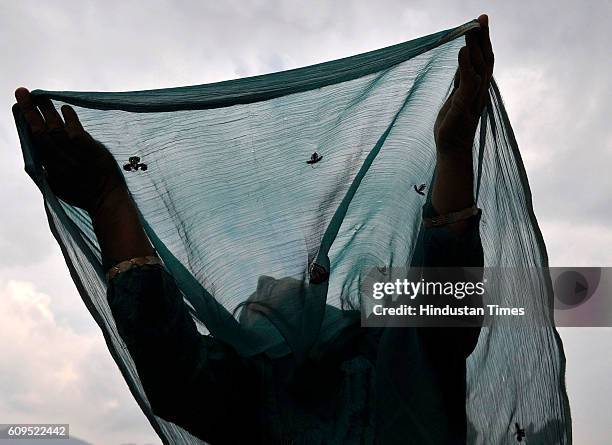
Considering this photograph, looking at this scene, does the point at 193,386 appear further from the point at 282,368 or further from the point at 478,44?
the point at 478,44

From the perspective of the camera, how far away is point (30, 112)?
284 cm

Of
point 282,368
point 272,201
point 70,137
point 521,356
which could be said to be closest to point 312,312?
point 282,368

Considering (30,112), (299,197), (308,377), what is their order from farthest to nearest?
(299,197), (308,377), (30,112)

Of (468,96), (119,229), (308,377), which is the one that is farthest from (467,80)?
(119,229)

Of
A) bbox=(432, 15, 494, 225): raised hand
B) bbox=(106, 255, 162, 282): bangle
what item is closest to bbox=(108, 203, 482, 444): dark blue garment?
bbox=(106, 255, 162, 282): bangle

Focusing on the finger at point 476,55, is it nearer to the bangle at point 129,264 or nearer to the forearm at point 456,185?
the forearm at point 456,185

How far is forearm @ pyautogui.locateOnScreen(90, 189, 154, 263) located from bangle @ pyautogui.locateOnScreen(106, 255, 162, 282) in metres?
0.02

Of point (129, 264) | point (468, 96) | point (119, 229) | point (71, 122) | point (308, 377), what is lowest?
point (308, 377)

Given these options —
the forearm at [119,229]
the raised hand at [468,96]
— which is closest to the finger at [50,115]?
the forearm at [119,229]

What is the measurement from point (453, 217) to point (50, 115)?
1603 millimetres

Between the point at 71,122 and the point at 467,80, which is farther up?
the point at 467,80

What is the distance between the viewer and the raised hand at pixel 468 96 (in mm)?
2887

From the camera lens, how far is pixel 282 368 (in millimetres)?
3088

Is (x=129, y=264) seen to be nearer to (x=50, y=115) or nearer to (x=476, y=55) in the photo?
(x=50, y=115)
